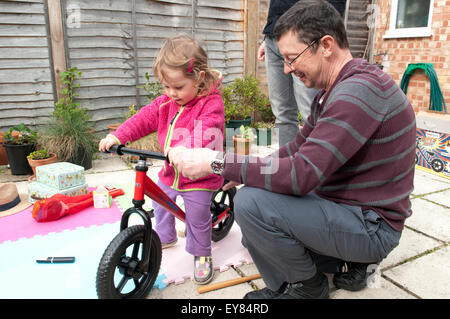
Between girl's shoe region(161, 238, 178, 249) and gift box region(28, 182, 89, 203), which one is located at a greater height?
gift box region(28, 182, 89, 203)

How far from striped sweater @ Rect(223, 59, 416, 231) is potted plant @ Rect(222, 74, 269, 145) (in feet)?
10.2

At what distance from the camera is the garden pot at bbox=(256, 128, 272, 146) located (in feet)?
15.4

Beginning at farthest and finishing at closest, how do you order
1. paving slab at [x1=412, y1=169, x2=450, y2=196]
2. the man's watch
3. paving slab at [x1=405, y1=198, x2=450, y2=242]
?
1. paving slab at [x1=412, y1=169, x2=450, y2=196]
2. paving slab at [x1=405, y1=198, x2=450, y2=242]
3. the man's watch

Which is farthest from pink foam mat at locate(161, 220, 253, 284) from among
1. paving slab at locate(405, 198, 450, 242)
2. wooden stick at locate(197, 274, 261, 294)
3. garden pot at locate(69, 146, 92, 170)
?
garden pot at locate(69, 146, 92, 170)

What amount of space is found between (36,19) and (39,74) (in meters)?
0.59

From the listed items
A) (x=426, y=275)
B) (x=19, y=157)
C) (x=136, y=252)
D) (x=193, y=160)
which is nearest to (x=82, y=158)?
(x=19, y=157)

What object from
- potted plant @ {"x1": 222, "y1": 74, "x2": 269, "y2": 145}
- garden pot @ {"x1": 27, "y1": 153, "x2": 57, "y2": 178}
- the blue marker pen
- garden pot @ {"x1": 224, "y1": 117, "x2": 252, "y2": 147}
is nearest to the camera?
the blue marker pen

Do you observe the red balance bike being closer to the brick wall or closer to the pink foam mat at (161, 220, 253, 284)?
the pink foam mat at (161, 220, 253, 284)

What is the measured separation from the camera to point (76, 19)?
4039 millimetres

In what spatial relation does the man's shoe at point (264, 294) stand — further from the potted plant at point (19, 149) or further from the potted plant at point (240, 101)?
the potted plant at point (240, 101)

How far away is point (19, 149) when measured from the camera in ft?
11.2

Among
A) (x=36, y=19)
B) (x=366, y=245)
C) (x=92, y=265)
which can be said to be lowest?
(x=92, y=265)
